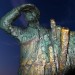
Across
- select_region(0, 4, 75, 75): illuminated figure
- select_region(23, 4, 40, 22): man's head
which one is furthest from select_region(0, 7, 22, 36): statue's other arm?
select_region(23, 4, 40, 22): man's head

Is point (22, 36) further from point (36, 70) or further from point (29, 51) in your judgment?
point (36, 70)

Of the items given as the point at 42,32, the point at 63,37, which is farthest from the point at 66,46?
the point at 42,32

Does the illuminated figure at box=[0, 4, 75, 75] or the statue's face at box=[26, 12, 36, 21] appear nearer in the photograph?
the illuminated figure at box=[0, 4, 75, 75]

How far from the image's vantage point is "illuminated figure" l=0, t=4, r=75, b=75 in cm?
414

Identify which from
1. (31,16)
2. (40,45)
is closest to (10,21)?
(31,16)

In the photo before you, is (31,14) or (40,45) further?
(31,14)

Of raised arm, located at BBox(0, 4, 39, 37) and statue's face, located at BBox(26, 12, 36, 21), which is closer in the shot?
raised arm, located at BBox(0, 4, 39, 37)

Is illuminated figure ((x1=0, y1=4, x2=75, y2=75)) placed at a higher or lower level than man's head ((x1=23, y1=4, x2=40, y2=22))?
lower

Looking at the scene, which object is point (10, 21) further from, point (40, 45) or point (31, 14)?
point (40, 45)

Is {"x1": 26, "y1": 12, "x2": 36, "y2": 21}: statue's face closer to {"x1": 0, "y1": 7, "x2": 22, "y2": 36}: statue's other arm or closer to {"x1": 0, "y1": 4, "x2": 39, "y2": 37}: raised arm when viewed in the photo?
{"x1": 0, "y1": 4, "x2": 39, "y2": 37}: raised arm

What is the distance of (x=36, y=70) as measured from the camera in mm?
4121

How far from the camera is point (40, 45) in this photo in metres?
4.24

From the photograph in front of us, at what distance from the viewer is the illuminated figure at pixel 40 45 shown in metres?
4.14

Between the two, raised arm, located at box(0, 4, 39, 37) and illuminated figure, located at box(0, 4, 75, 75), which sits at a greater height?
raised arm, located at box(0, 4, 39, 37)
